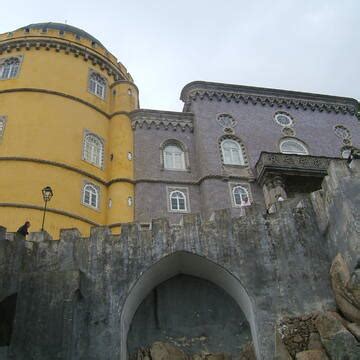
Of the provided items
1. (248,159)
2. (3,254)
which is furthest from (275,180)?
(3,254)

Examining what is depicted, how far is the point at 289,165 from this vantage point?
75.2 ft

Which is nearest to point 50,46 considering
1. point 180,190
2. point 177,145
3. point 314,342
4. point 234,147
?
point 177,145

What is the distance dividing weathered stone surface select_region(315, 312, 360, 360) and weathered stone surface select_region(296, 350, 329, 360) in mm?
140

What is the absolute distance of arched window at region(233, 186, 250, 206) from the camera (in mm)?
22609

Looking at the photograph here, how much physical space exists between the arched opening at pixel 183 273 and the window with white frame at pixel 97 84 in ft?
50.4

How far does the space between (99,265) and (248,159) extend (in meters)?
13.7

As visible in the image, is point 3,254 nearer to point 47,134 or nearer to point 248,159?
point 47,134

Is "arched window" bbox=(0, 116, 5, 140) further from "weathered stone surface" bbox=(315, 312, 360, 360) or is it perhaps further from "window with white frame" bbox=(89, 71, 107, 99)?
"weathered stone surface" bbox=(315, 312, 360, 360)

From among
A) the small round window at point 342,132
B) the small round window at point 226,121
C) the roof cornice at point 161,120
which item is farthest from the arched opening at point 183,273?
the small round window at point 342,132

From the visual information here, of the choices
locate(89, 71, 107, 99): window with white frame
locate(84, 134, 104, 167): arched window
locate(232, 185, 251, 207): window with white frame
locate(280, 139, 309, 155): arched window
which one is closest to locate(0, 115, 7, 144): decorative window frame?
locate(84, 134, 104, 167): arched window

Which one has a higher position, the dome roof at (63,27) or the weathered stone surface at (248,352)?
the dome roof at (63,27)

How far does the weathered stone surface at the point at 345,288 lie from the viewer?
36.0 feet

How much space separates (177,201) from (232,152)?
4.44 m

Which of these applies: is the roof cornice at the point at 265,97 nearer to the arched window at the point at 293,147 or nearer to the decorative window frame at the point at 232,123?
the decorative window frame at the point at 232,123
